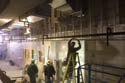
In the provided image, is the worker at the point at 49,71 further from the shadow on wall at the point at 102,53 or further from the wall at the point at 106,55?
the shadow on wall at the point at 102,53

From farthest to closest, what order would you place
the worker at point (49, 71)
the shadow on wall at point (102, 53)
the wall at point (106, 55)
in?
the worker at point (49, 71) < the shadow on wall at point (102, 53) < the wall at point (106, 55)

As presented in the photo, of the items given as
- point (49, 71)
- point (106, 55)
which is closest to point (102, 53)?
point (106, 55)

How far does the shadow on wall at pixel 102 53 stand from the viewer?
4.55 meters

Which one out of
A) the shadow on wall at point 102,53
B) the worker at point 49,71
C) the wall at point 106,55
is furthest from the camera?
the worker at point 49,71

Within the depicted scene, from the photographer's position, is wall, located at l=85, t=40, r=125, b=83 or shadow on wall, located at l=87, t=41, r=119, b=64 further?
shadow on wall, located at l=87, t=41, r=119, b=64

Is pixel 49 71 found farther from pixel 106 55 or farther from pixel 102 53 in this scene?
pixel 106 55

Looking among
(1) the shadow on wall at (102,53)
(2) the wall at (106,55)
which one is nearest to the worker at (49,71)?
(2) the wall at (106,55)

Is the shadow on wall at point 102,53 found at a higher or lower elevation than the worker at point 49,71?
higher

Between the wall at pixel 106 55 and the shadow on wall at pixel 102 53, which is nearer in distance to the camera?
the wall at pixel 106 55

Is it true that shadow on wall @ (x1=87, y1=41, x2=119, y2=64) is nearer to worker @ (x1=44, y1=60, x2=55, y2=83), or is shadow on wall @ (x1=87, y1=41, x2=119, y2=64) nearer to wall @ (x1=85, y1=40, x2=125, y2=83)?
wall @ (x1=85, y1=40, x2=125, y2=83)

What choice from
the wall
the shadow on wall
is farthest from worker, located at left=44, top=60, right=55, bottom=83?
the shadow on wall

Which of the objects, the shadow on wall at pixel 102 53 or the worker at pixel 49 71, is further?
the worker at pixel 49 71

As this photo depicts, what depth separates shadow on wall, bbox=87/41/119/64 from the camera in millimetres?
4550

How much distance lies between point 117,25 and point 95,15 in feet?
2.77
